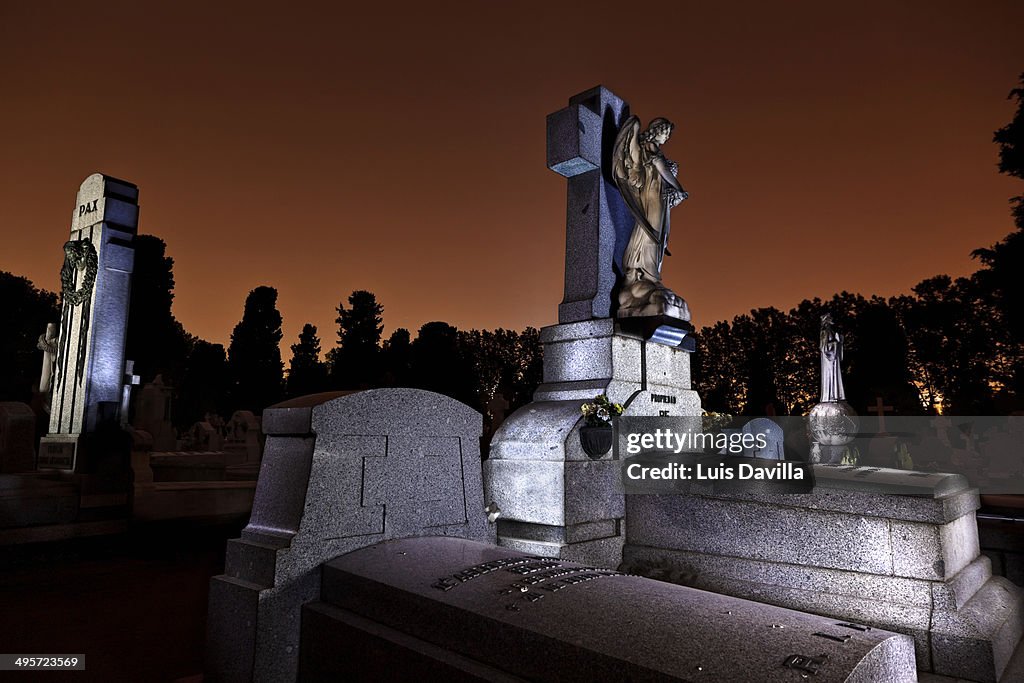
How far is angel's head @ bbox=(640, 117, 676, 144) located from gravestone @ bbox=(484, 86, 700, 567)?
1.95 ft

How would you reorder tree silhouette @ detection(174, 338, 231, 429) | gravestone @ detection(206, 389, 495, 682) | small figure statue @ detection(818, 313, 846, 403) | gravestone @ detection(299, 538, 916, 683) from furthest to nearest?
tree silhouette @ detection(174, 338, 231, 429) → small figure statue @ detection(818, 313, 846, 403) → gravestone @ detection(206, 389, 495, 682) → gravestone @ detection(299, 538, 916, 683)

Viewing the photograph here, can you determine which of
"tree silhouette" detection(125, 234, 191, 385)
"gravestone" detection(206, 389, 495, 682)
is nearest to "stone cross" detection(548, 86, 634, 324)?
"gravestone" detection(206, 389, 495, 682)

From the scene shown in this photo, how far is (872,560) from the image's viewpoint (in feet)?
15.4

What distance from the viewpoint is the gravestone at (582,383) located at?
6195mm

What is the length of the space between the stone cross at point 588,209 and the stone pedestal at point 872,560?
10.9ft

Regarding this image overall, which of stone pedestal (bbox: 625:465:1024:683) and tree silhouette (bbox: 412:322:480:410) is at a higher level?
tree silhouette (bbox: 412:322:480:410)

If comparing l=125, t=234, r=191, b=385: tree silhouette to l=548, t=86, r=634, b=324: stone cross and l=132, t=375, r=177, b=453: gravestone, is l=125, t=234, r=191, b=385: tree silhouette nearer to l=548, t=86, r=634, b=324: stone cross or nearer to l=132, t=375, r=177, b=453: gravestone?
l=132, t=375, r=177, b=453: gravestone

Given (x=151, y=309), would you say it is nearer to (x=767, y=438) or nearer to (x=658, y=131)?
(x=658, y=131)

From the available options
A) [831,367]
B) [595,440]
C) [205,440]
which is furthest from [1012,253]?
[205,440]

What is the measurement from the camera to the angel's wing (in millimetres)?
8547

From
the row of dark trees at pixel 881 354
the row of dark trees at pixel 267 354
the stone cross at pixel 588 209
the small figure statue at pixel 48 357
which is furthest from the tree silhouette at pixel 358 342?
the stone cross at pixel 588 209

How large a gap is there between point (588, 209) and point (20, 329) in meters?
55.3

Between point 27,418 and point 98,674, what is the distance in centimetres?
1105

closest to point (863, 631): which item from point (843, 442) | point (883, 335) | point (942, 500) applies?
point (942, 500)
